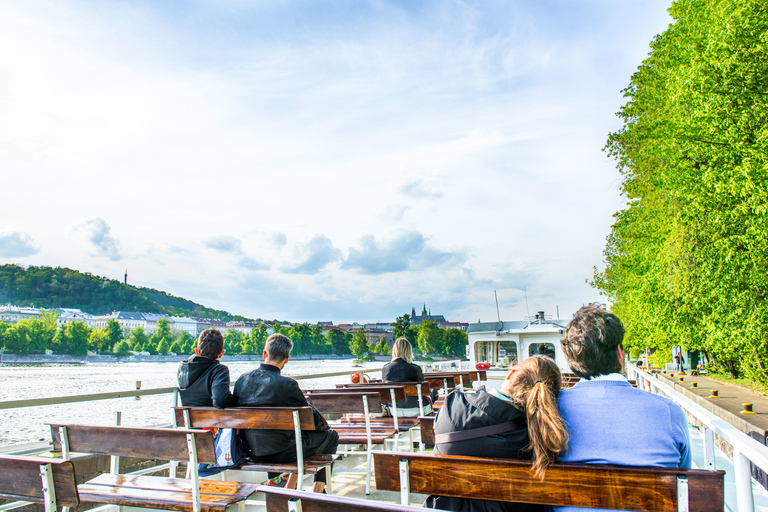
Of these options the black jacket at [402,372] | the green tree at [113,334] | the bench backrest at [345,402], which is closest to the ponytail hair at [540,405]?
the bench backrest at [345,402]

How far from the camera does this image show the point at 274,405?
4180mm

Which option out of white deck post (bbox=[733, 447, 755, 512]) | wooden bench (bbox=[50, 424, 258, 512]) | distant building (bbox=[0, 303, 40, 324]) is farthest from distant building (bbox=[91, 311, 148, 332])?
white deck post (bbox=[733, 447, 755, 512])

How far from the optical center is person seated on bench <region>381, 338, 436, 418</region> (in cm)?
659

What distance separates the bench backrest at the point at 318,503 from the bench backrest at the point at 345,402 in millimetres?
2810

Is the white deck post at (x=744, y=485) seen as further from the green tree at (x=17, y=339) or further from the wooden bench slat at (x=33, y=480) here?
the green tree at (x=17, y=339)

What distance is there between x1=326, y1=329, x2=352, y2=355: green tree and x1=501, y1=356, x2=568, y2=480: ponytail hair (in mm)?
151454

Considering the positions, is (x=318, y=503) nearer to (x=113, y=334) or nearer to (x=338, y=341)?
(x=113, y=334)

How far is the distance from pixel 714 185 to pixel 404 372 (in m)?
9.22

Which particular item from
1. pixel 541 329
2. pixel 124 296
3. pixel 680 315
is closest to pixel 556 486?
pixel 680 315

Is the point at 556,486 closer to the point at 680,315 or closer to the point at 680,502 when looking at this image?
→ the point at 680,502

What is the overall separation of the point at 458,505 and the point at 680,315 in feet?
51.0

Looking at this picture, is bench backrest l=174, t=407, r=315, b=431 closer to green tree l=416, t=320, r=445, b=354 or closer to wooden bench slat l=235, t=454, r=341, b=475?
wooden bench slat l=235, t=454, r=341, b=475

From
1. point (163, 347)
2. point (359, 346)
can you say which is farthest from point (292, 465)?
point (359, 346)

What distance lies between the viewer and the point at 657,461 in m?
2.08
